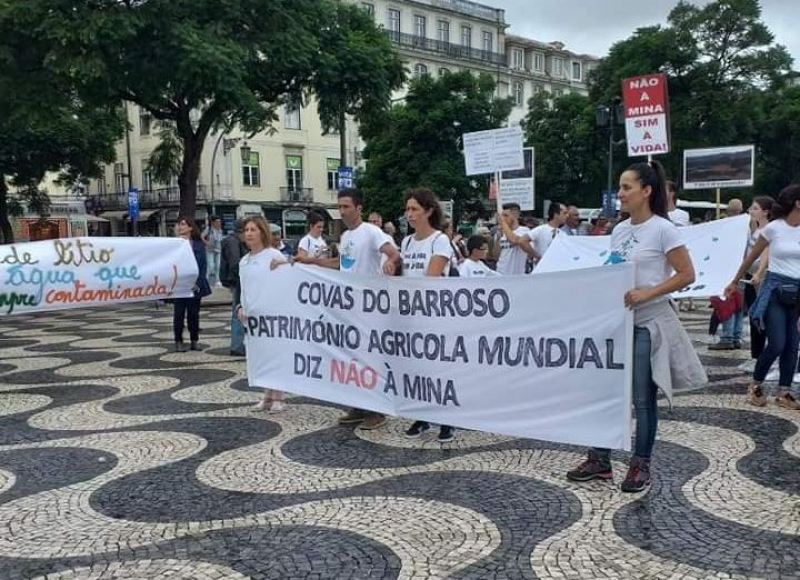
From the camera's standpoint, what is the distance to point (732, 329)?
8938 millimetres

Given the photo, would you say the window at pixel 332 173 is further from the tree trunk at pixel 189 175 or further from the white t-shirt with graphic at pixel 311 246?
the white t-shirt with graphic at pixel 311 246

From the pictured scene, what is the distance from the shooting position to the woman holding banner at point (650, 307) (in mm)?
3971

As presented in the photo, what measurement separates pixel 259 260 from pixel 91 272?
3.85 m

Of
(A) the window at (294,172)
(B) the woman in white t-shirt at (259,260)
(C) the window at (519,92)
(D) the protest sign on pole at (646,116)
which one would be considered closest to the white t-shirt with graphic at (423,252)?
(B) the woman in white t-shirt at (259,260)

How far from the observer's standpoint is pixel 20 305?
→ 856cm

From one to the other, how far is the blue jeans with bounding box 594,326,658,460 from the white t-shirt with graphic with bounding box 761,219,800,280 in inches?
94.7

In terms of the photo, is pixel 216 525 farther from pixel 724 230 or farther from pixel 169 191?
pixel 169 191

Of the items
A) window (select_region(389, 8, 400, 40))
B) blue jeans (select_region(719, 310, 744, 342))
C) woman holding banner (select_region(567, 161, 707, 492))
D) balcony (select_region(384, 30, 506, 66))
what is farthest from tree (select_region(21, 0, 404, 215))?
window (select_region(389, 8, 400, 40))

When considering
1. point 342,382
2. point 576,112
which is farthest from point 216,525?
point 576,112

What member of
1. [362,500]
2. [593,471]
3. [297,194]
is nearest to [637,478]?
[593,471]

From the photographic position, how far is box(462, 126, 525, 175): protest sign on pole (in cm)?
1079

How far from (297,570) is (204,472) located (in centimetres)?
165

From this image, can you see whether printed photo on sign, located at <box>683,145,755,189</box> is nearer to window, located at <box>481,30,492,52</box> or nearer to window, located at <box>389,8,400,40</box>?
window, located at <box>389,8,400,40</box>

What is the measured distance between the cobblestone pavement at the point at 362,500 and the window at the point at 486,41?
66.8 meters
